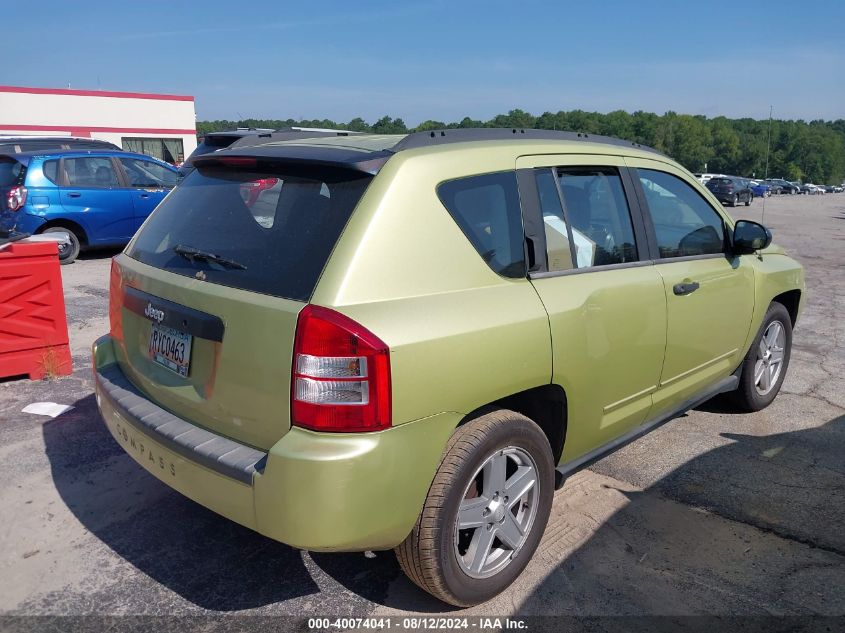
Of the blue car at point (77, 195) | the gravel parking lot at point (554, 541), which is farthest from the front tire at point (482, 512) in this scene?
the blue car at point (77, 195)

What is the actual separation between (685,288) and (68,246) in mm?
9633

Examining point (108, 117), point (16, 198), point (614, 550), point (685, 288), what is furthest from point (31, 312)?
point (108, 117)

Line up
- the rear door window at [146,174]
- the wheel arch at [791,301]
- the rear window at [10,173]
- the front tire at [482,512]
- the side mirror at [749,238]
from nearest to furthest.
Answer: the front tire at [482,512] → the side mirror at [749,238] → the wheel arch at [791,301] → the rear window at [10,173] → the rear door window at [146,174]

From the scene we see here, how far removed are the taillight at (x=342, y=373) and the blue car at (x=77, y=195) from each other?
925 cm

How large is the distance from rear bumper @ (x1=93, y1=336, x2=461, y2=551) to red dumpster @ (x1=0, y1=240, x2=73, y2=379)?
10.8ft

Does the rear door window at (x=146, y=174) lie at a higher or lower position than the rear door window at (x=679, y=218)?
higher

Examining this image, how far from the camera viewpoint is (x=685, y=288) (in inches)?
141

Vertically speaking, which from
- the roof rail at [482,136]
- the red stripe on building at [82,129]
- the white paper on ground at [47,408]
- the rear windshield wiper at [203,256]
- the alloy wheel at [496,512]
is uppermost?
the red stripe on building at [82,129]

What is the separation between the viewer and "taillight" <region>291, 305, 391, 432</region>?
2.22 metres

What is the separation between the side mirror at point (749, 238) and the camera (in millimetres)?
4047

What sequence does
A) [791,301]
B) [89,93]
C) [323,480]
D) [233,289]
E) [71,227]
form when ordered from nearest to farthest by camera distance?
[323,480] → [233,289] → [791,301] → [71,227] → [89,93]

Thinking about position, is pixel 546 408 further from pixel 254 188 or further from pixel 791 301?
pixel 791 301

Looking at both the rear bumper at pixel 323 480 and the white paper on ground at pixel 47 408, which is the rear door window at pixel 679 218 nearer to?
the rear bumper at pixel 323 480

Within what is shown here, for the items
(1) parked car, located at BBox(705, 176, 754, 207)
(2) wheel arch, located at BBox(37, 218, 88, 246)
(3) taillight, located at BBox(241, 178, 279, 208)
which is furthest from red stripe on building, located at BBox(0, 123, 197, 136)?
(3) taillight, located at BBox(241, 178, 279, 208)
